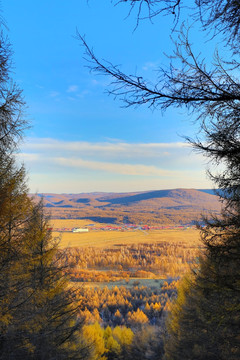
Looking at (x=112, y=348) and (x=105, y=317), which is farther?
(x=105, y=317)

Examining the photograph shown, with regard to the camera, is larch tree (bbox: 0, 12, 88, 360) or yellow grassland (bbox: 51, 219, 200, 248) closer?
larch tree (bbox: 0, 12, 88, 360)

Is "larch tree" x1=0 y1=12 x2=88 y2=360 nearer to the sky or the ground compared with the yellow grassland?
nearer to the sky

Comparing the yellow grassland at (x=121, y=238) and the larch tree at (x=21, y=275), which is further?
the yellow grassland at (x=121, y=238)

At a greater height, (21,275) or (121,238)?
(21,275)

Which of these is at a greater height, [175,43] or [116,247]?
[175,43]

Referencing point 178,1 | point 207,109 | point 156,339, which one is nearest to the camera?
point 178,1

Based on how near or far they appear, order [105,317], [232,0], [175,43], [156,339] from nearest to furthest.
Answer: [232,0] → [175,43] → [156,339] → [105,317]

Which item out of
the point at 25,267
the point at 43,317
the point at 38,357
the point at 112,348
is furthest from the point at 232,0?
the point at 112,348

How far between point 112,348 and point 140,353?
134 inches

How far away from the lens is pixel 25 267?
836 cm

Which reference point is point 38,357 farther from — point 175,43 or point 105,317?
point 105,317

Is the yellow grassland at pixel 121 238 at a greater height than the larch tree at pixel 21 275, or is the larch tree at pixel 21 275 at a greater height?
the larch tree at pixel 21 275

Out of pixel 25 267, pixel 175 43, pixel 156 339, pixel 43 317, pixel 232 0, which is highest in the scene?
pixel 232 0

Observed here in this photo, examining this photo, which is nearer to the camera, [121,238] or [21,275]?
[21,275]
